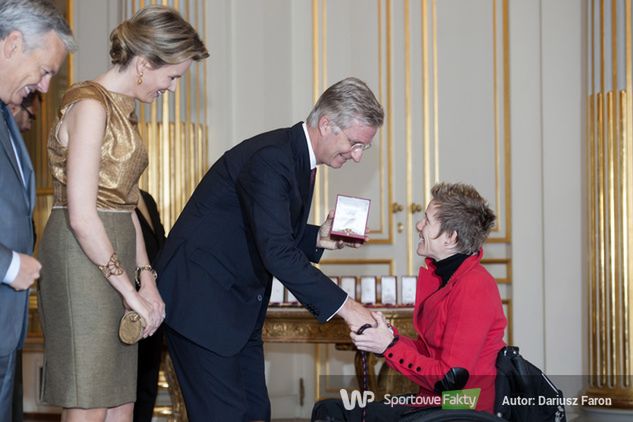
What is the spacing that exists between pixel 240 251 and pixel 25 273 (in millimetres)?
827

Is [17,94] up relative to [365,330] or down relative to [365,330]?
up

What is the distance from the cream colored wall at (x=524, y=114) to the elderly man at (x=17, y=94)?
3317 millimetres

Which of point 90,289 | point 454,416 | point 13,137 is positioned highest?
point 13,137

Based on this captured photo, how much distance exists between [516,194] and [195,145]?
77.0 inches

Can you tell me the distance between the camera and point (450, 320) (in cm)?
289

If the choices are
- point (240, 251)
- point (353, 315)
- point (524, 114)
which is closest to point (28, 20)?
point (240, 251)

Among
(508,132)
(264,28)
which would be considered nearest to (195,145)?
(264,28)

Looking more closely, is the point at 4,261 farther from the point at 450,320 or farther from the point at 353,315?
the point at 450,320

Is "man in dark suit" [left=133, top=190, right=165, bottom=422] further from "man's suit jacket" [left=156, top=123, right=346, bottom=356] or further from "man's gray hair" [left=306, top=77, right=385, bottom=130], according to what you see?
"man's gray hair" [left=306, top=77, right=385, bottom=130]

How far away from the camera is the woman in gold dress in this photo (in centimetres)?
258

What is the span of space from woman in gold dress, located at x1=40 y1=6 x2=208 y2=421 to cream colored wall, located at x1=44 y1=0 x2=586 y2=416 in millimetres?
2917

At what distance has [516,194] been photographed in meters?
5.73

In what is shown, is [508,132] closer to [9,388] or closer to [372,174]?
[372,174]

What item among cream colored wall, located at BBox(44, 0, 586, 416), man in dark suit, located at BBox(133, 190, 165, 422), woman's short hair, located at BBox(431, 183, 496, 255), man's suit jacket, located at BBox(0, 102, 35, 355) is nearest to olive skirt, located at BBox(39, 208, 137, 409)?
man's suit jacket, located at BBox(0, 102, 35, 355)
